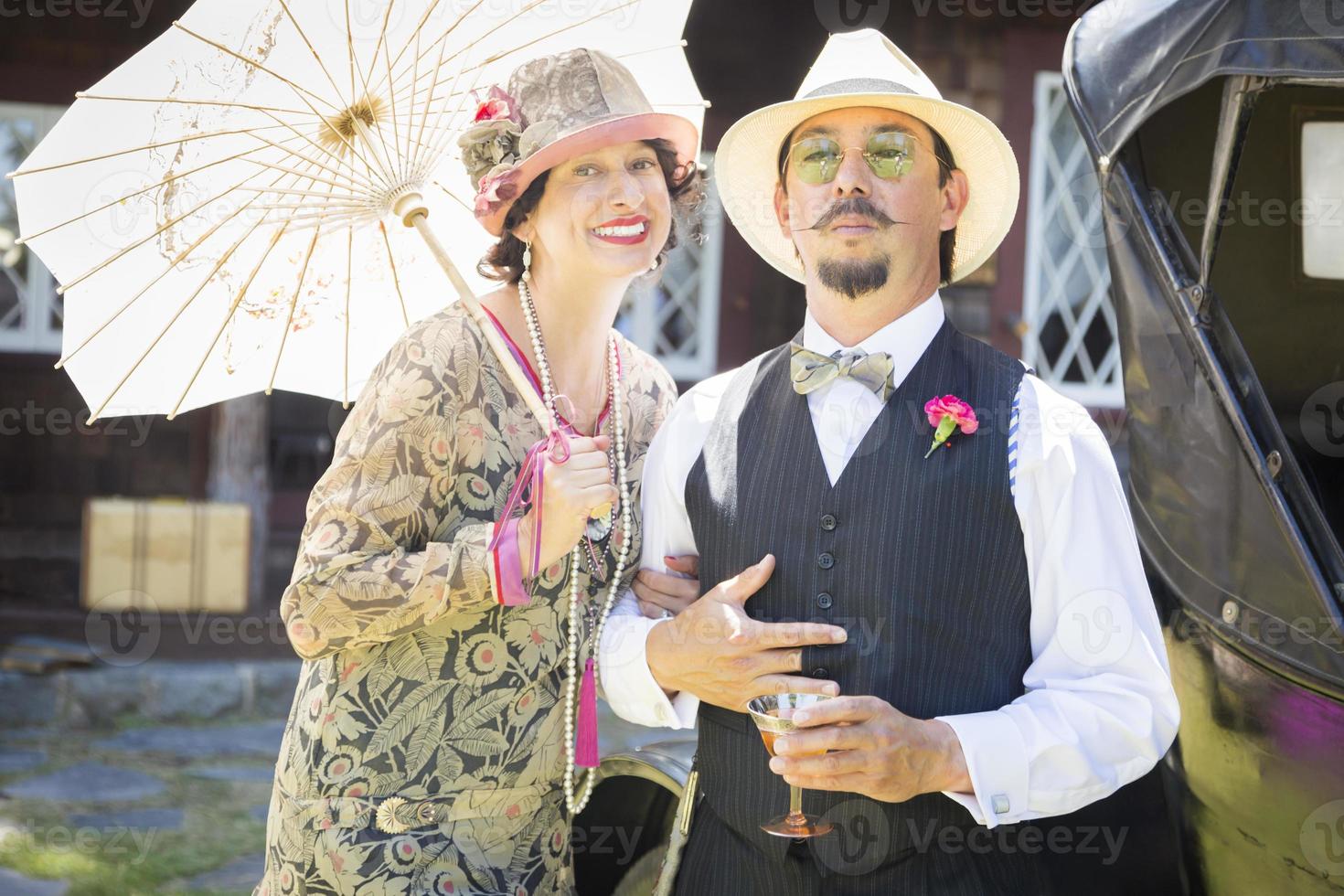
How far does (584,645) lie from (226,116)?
4.04ft

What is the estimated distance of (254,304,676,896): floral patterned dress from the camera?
2334 mm

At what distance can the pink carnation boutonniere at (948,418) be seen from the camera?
2.19 metres

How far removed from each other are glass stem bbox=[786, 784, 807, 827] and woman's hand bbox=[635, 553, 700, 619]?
0.42m

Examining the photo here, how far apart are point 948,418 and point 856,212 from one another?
41cm

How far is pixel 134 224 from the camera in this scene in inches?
97.6

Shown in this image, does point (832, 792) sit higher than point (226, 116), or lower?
lower

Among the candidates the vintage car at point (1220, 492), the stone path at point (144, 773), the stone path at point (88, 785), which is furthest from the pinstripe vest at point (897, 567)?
the stone path at point (88, 785)

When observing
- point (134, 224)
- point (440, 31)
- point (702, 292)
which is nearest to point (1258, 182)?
point (440, 31)

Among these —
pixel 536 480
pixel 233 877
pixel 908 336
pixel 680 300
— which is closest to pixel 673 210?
pixel 908 336

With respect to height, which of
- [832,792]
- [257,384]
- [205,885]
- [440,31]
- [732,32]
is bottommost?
[205,885]

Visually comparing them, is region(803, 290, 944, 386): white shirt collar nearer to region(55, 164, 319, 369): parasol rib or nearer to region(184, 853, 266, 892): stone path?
region(55, 164, 319, 369): parasol rib

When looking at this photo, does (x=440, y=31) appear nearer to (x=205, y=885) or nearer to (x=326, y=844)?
(x=326, y=844)

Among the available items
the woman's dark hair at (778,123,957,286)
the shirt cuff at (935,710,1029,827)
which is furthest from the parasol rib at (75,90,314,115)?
the shirt cuff at (935,710,1029,827)

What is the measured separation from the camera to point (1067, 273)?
846cm
